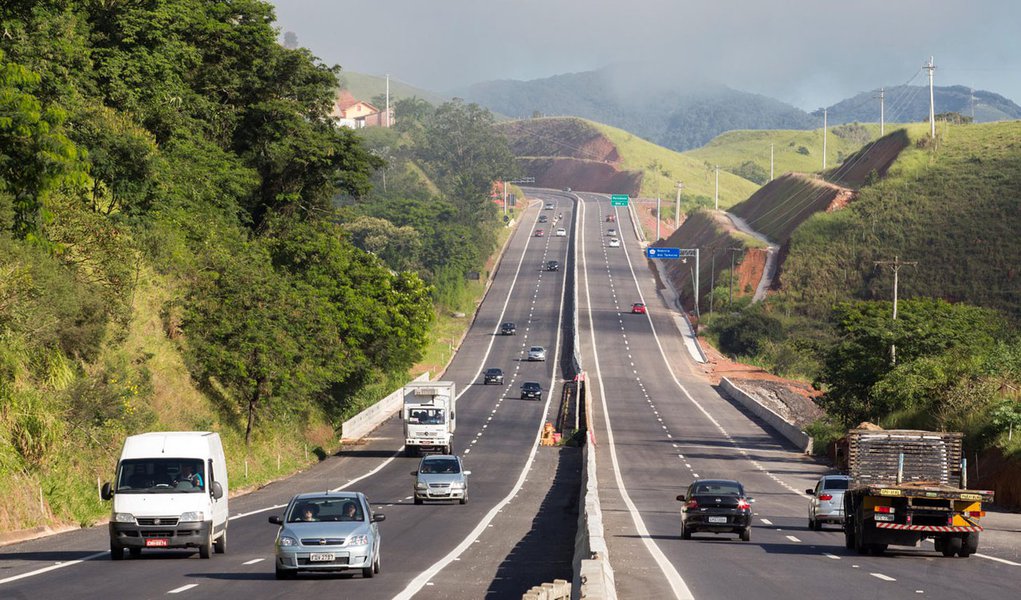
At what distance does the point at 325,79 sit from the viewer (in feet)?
255

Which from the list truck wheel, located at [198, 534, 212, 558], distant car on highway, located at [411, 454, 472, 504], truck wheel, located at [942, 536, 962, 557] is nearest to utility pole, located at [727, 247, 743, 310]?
distant car on highway, located at [411, 454, 472, 504]

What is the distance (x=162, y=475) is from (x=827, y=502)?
63.4 feet

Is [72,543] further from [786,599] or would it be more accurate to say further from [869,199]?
[869,199]

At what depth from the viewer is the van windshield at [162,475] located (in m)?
25.6

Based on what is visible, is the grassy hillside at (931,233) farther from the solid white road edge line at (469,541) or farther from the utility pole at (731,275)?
the solid white road edge line at (469,541)

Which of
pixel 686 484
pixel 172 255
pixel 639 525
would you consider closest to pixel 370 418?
pixel 172 255

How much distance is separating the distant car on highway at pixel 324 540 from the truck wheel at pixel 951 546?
12323 mm

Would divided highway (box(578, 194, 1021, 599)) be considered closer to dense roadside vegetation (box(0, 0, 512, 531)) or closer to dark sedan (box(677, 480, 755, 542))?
dark sedan (box(677, 480, 755, 542))

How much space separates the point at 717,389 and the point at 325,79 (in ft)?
156

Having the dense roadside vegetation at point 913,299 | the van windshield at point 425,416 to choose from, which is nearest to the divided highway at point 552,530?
the van windshield at point 425,416

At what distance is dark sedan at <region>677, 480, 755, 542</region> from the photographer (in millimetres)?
32438

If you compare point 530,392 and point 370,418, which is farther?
point 530,392

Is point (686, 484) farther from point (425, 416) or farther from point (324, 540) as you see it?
point (324, 540)

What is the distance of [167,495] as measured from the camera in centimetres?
2523
